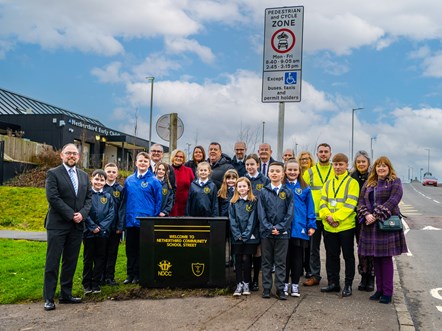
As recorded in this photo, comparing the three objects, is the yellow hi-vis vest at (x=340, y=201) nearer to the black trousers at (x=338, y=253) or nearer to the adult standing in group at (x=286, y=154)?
the black trousers at (x=338, y=253)

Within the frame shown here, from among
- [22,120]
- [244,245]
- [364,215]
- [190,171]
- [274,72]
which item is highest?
[22,120]

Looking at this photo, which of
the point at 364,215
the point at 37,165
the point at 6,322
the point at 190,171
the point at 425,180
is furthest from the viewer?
the point at 425,180

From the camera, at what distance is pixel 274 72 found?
9117 mm

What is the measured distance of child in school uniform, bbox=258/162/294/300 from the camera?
6.69m

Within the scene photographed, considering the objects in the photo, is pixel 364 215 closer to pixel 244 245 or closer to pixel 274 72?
pixel 244 245

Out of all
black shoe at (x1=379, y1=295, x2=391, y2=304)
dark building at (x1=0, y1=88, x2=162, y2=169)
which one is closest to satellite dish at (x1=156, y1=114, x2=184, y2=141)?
black shoe at (x1=379, y1=295, x2=391, y2=304)

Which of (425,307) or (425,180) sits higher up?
(425,180)

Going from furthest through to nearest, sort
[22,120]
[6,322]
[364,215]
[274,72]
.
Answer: [22,120] < [274,72] < [364,215] < [6,322]

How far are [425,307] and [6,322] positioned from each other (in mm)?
5519

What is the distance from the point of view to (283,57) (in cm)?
909

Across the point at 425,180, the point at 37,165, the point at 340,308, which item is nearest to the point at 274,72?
the point at 340,308

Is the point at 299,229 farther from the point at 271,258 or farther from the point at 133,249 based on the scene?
the point at 133,249

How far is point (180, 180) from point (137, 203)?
45.6 inches

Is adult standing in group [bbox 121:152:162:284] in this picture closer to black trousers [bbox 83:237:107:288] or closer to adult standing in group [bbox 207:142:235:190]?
black trousers [bbox 83:237:107:288]
